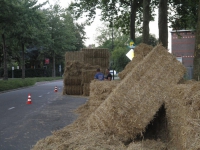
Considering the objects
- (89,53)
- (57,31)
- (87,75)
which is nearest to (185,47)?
(57,31)

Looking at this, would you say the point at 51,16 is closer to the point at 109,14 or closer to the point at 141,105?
the point at 109,14

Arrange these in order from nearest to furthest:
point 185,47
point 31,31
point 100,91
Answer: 1. point 100,91
2. point 31,31
3. point 185,47

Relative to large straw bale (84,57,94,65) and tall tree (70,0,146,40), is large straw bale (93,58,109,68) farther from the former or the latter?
tall tree (70,0,146,40)

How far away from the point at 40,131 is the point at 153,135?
11.2 feet

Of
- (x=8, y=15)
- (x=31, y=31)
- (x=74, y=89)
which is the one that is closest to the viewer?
(x=74, y=89)

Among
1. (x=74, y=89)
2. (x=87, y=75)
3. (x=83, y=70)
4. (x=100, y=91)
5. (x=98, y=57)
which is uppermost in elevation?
(x=98, y=57)

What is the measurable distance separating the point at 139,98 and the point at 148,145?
92 cm

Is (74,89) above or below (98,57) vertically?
below

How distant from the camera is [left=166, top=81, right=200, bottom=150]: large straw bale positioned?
4828mm

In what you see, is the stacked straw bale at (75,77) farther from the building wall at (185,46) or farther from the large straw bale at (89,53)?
the building wall at (185,46)

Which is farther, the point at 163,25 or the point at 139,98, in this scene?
the point at 163,25

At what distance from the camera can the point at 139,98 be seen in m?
6.61

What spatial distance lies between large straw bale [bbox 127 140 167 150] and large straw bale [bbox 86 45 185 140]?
27 cm

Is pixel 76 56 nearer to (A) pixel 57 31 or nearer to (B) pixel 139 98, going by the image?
(B) pixel 139 98
